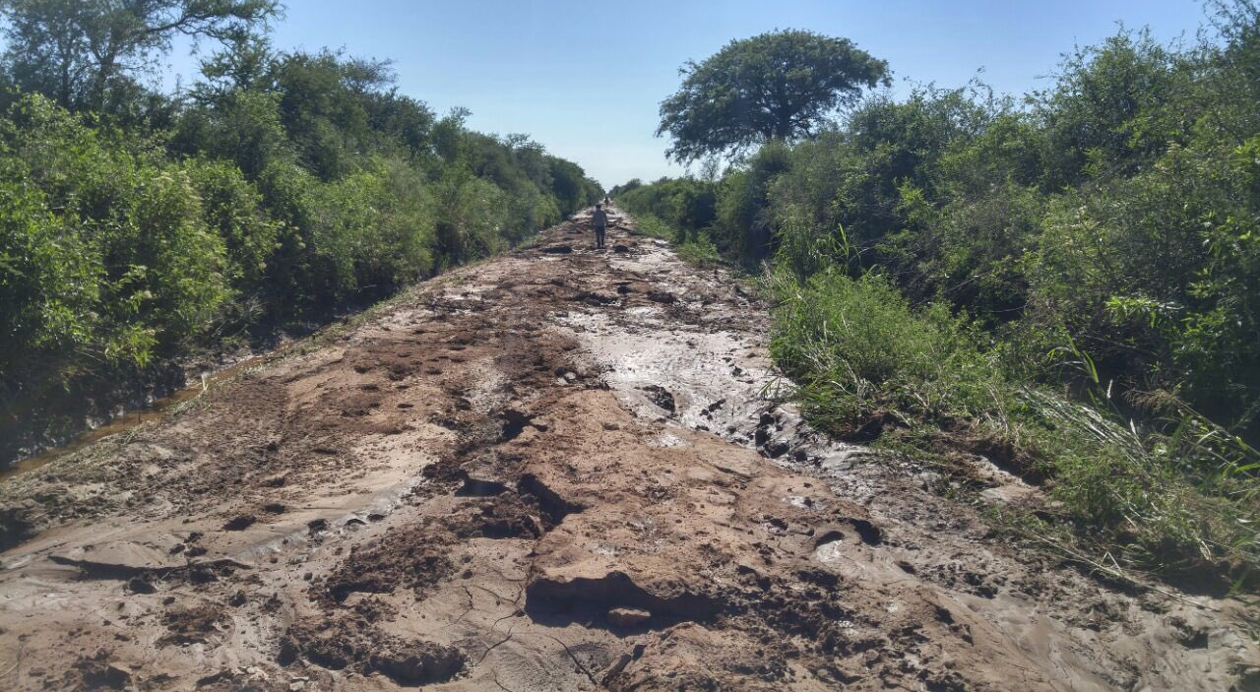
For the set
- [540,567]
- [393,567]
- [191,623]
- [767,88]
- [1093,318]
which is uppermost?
[767,88]

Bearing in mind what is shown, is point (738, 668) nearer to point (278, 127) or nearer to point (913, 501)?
point (913, 501)

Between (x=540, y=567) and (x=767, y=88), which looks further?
(x=767, y=88)

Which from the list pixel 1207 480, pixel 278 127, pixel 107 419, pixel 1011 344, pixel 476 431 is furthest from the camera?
pixel 278 127

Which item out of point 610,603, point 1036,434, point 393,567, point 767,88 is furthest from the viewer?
point 767,88

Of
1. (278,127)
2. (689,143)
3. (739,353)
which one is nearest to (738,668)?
(739,353)

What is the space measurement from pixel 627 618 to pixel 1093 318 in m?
5.38

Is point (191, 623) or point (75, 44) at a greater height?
point (75, 44)

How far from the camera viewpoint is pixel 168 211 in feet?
29.7

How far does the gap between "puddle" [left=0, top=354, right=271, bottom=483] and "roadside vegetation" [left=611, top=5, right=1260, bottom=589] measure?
643 cm

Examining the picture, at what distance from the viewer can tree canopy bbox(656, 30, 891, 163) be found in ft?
90.4

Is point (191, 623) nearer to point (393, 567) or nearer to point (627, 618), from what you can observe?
point (393, 567)

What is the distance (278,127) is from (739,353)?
33.1 feet

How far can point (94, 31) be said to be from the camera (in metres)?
13.1

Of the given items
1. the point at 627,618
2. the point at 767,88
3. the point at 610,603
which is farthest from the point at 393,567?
the point at 767,88
